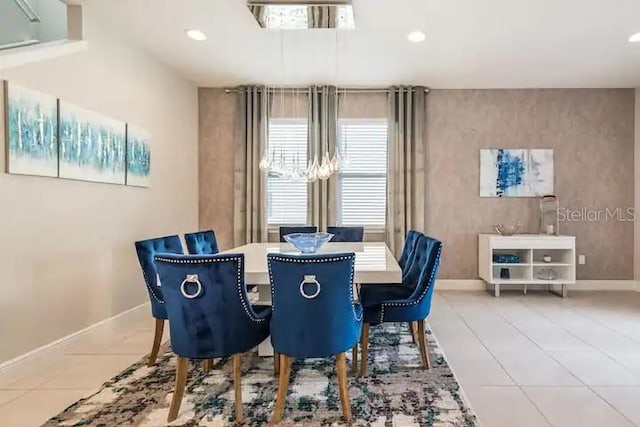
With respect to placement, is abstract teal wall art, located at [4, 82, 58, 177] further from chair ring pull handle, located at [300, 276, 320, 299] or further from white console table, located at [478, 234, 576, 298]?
white console table, located at [478, 234, 576, 298]

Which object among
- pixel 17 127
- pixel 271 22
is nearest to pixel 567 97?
pixel 271 22

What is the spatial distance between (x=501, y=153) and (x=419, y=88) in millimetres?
1439

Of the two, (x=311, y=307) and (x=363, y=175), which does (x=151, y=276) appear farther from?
(x=363, y=175)

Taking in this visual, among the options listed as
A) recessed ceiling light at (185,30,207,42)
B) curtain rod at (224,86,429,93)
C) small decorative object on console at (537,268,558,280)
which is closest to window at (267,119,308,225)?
curtain rod at (224,86,429,93)

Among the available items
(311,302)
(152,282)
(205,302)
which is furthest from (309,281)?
(152,282)

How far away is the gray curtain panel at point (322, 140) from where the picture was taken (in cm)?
571

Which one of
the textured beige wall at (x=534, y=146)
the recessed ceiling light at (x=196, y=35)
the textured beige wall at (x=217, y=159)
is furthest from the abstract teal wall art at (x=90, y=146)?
the textured beige wall at (x=534, y=146)

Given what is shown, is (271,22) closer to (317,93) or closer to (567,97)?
(317,93)

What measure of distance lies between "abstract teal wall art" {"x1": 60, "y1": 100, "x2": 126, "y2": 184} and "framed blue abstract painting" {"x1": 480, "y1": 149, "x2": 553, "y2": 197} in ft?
14.8

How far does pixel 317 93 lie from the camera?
18.7 ft

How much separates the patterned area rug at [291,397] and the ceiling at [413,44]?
2.78 metres

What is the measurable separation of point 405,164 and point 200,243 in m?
3.08

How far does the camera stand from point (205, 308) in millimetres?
2146

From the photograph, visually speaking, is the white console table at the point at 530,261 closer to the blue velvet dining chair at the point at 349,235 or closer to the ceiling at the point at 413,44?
the blue velvet dining chair at the point at 349,235
